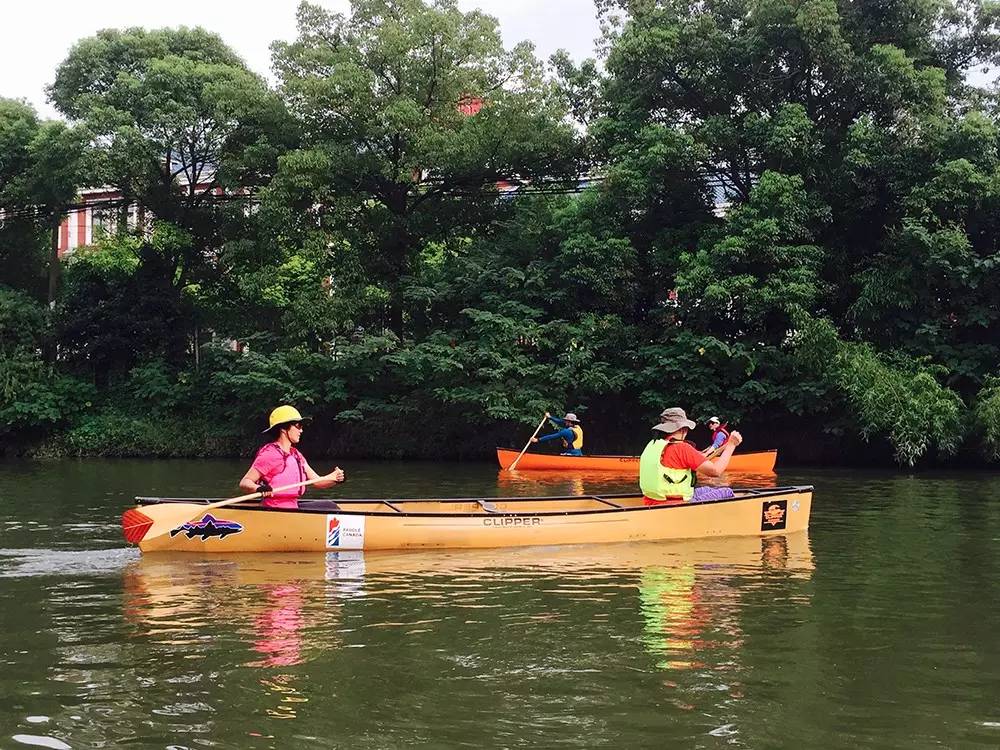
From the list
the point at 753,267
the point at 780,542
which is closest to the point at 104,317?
the point at 753,267

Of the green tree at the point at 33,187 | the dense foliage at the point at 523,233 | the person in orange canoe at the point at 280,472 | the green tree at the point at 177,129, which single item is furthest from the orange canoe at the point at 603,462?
the green tree at the point at 33,187

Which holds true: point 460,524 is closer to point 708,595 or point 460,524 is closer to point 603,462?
point 708,595

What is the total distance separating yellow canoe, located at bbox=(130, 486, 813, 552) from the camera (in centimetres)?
1196

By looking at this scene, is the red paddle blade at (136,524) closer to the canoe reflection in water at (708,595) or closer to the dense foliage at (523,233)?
the canoe reflection in water at (708,595)

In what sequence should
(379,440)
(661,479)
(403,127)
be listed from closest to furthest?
(661,479) → (403,127) → (379,440)

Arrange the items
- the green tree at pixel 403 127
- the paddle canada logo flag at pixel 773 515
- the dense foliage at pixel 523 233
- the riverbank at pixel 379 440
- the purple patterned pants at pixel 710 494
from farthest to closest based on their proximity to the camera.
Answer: the green tree at pixel 403 127 → the riverbank at pixel 379 440 → the dense foliage at pixel 523 233 → the paddle canada logo flag at pixel 773 515 → the purple patterned pants at pixel 710 494

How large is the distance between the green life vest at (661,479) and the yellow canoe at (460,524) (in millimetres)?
306

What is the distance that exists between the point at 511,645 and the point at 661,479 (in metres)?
5.52

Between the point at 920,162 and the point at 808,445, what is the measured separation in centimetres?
783

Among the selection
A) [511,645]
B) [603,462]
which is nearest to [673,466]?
[511,645]

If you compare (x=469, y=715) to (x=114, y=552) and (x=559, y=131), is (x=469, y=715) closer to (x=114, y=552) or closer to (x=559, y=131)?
(x=114, y=552)

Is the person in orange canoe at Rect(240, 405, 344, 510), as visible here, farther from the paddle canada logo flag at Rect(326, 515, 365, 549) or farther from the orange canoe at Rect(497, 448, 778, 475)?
the orange canoe at Rect(497, 448, 778, 475)

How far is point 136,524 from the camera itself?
38.7ft

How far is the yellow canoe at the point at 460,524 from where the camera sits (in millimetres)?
11961
